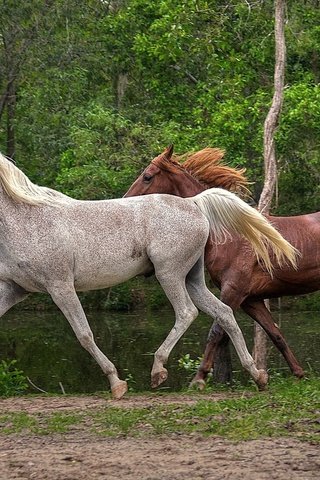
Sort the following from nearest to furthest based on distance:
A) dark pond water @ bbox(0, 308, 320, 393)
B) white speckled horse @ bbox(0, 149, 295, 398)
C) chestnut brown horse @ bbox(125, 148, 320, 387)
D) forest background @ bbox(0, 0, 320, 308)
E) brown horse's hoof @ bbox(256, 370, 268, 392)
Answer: white speckled horse @ bbox(0, 149, 295, 398) → brown horse's hoof @ bbox(256, 370, 268, 392) → chestnut brown horse @ bbox(125, 148, 320, 387) → dark pond water @ bbox(0, 308, 320, 393) → forest background @ bbox(0, 0, 320, 308)

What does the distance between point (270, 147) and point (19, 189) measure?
4756 mm

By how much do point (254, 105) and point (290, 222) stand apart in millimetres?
8637

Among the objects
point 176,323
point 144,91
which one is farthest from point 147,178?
point 144,91

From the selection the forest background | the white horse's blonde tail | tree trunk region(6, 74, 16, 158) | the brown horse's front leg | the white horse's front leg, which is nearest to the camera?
the white horse's front leg

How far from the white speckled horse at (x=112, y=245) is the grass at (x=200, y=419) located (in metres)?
0.97

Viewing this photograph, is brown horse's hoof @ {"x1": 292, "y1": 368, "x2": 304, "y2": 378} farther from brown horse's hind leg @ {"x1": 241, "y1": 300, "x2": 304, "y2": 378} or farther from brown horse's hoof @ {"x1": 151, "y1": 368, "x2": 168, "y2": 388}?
brown horse's hoof @ {"x1": 151, "y1": 368, "x2": 168, "y2": 388}

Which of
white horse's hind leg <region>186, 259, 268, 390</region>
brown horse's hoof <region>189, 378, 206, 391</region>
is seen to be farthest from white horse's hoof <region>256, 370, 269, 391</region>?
brown horse's hoof <region>189, 378, 206, 391</region>

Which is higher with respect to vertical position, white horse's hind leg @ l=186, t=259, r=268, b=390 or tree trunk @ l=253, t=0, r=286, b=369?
tree trunk @ l=253, t=0, r=286, b=369

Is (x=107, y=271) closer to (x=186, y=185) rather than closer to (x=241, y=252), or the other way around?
(x=241, y=252)

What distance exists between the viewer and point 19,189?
8.62m

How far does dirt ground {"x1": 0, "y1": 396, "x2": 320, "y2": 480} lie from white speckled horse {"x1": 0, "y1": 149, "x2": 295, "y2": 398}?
77.8 inches

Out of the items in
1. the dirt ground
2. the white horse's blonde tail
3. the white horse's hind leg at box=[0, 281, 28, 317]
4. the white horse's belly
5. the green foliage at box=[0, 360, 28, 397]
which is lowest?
the green foliage at box=[0, 360, 28, 397]

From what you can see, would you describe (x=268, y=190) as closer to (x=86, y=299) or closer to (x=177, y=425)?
(x=177, y=425)

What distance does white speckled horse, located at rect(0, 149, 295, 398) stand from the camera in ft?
27.8
